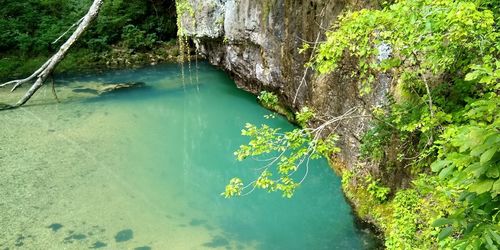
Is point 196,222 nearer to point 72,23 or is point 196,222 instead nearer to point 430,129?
point 430,129

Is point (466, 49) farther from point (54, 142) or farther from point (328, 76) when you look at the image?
point (54, 142)

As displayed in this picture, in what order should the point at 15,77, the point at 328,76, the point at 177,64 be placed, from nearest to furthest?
the point at 328,76, the point at 15,77, the point at 177,64

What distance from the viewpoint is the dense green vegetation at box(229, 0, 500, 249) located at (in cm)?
178

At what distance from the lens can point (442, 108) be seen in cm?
381

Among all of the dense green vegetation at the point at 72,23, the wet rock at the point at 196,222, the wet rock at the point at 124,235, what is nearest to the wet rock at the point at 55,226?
the wet rock at the point at 124,235

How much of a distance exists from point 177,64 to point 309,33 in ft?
25.2

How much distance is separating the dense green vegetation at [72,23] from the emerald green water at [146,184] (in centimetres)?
397

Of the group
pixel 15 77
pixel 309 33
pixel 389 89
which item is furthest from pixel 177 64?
pixel 389 89

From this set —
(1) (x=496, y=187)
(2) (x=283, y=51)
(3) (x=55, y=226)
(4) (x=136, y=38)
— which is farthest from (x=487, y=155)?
(4) (x=136, y=38)

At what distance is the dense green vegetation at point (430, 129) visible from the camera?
178 cm

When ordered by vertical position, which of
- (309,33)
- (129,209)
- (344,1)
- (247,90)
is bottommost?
(129,209)

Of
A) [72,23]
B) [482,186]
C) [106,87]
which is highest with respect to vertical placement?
[72,23]

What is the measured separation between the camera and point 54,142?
323 inches

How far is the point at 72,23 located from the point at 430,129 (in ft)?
46.2
